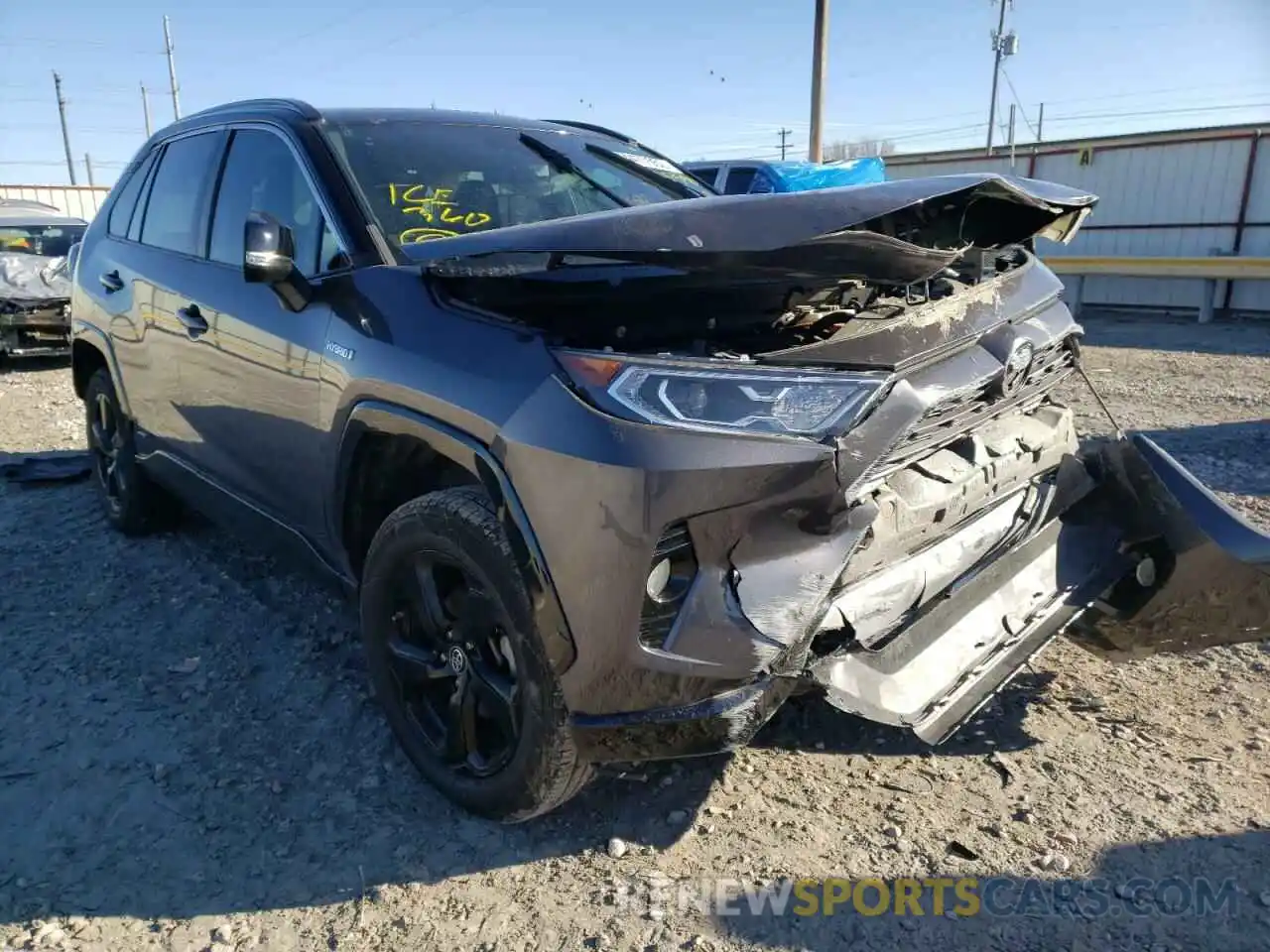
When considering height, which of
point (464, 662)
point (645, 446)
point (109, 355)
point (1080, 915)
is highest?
point (645, 446)

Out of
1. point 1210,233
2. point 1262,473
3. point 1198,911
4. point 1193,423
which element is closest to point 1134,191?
point 1210,233

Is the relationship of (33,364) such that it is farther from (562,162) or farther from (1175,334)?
(1175,334)

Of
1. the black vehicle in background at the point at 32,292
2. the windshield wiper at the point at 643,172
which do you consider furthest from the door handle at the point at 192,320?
the black vehicle in background at the point at 32,292

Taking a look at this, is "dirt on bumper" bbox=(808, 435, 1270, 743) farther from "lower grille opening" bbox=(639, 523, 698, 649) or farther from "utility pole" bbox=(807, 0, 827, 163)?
"utility pole" bbox=(807, 0, 827, 163)

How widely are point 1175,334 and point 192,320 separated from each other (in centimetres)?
1265

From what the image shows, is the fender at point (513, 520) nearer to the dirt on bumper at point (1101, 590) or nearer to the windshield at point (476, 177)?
the windshield at point (476, 177)

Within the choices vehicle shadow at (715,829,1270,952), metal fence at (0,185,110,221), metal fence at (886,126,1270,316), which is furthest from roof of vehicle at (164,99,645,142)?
metal fence at (0,185,110,221)

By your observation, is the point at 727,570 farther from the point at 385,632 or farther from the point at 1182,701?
the point at 1182,701

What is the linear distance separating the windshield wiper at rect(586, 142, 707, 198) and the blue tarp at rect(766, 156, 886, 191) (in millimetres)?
7122

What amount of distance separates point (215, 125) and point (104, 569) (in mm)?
2074

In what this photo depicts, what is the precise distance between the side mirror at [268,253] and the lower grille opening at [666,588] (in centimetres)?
145

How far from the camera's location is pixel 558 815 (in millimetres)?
2479

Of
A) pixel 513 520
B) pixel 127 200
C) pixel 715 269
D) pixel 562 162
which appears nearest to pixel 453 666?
pixel 513 520

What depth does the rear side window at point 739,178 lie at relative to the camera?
432 inches
